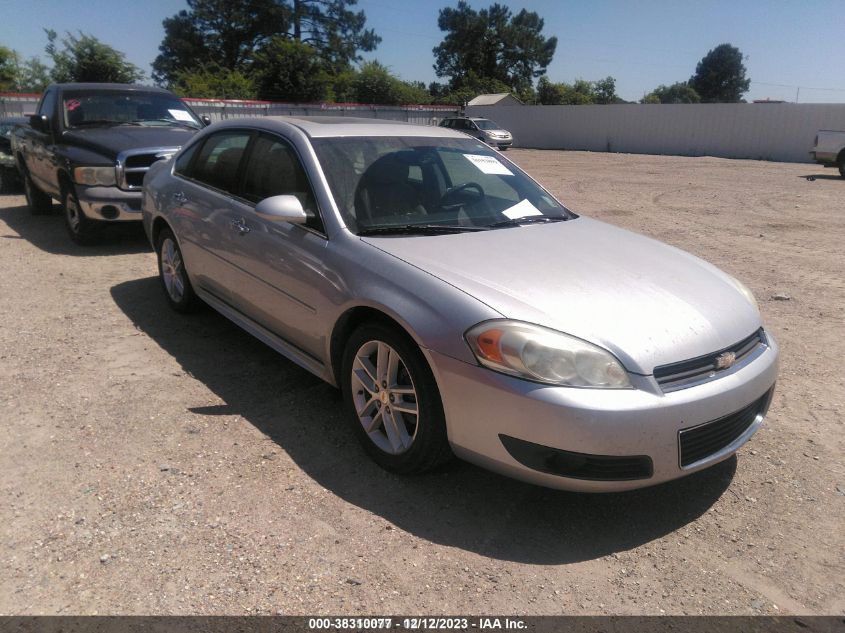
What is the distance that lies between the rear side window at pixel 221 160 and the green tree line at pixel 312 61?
31670 mm

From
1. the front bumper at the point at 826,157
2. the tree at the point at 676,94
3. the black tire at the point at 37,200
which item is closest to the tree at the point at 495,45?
the tree at the point at 676,94

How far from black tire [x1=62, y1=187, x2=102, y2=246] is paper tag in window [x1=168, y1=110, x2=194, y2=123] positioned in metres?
1.77

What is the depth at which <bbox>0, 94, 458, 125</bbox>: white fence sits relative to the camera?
23.1 m

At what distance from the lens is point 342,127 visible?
161 inches

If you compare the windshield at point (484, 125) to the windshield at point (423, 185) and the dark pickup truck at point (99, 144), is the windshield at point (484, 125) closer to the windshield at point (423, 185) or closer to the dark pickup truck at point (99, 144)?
the dark pickup truck at point (99, 144)

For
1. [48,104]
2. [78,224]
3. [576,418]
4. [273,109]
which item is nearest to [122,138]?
[78,224]

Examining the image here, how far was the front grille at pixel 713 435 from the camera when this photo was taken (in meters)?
2.66

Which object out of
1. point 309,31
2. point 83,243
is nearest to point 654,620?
point 83,243

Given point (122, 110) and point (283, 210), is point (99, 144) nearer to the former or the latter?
point (122, 110)

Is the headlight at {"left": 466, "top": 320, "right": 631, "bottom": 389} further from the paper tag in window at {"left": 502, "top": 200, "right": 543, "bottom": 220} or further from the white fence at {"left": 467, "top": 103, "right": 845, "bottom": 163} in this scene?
the white fence at {"left": 467, "top": 103, "right": 845, "bottom": 163}

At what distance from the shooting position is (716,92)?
326 ft

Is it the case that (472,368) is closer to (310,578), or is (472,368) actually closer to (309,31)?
(310,578)

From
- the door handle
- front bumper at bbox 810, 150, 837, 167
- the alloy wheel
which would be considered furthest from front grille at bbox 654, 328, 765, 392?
front bumper at bbox 810, 150, 837, 167

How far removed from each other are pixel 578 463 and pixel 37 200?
10.1 meters
